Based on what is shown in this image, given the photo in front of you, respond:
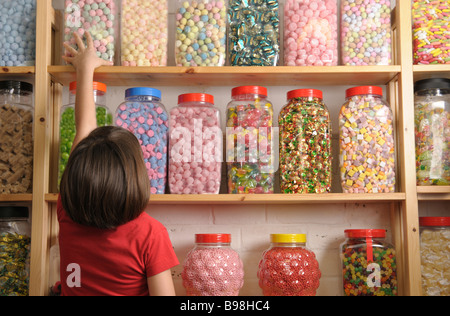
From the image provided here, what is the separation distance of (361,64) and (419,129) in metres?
0.26

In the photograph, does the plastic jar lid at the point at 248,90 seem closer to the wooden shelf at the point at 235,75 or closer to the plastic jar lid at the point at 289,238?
the wooden shelf at the point at 235,75

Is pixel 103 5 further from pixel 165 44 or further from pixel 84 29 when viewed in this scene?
pixel 165 44

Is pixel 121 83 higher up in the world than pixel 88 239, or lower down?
higher up

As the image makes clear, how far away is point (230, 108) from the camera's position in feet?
5.11

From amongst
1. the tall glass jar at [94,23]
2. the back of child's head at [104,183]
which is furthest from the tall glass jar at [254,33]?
the back of child's head at [104,183]

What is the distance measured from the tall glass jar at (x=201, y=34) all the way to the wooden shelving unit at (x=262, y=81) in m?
0.05

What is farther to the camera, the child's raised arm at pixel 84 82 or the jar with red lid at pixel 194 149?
the jar with red lid at pixel 194 149

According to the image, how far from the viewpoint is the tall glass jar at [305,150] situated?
1.49 m

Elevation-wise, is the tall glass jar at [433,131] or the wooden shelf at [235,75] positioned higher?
the wooden shelf at [235,75]

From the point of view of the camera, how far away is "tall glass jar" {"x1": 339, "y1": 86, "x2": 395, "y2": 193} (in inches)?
57.7

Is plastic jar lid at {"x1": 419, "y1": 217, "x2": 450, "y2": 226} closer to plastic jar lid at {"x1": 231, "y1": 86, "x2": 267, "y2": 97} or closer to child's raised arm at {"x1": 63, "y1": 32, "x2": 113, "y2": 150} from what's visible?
plastic jar lid at {"x1": 231, "y1": 86, "x2": 267, "y2": 97}

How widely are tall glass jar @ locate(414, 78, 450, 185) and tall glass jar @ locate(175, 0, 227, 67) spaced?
24.6 inches

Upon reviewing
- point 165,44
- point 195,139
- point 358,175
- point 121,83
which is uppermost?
point 165,44
